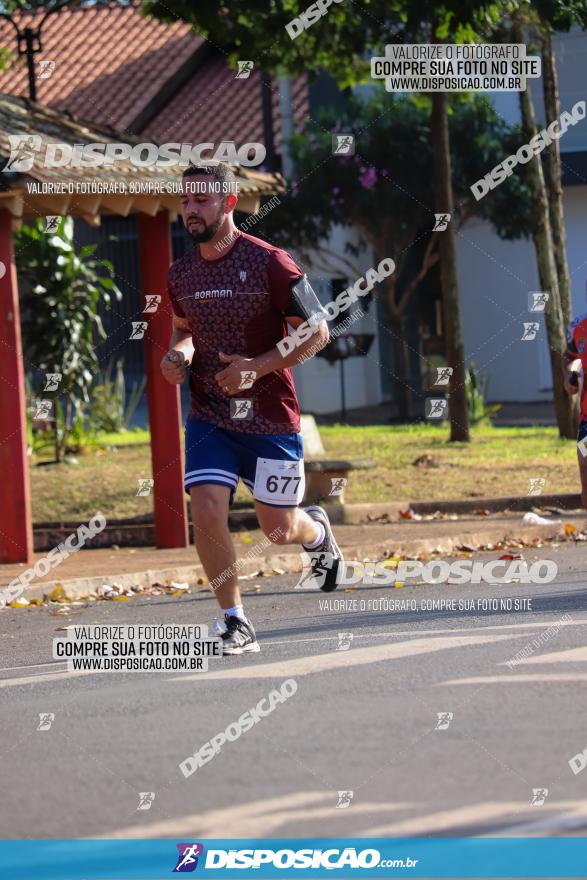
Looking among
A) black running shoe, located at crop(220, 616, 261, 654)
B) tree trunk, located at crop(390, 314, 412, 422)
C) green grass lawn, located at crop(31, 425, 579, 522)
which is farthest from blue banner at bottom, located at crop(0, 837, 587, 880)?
tree trunk, located at crop(390, 314, 412, 422)

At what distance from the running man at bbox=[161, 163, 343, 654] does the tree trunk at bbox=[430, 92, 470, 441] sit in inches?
420

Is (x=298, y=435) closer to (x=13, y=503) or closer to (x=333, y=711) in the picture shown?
(x=333, y=711)

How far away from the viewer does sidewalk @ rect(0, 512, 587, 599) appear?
11.6m

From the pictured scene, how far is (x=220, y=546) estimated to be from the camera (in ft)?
25.2

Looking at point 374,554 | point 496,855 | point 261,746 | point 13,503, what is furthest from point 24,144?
point 496,855

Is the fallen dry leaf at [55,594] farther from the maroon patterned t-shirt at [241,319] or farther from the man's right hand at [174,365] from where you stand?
the man's right hand at [174,365]

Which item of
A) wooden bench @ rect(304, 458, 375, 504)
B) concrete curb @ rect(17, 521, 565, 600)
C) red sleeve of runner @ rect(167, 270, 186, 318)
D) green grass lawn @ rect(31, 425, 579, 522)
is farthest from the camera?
green grass lawn @ rect(31, 425, 579, 522)

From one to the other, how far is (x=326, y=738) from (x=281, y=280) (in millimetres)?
2621

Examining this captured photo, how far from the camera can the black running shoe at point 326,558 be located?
8.80 metres

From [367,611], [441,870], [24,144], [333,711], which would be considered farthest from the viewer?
[24,144]

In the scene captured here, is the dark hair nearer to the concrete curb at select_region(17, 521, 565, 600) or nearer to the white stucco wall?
the concrete curb at select_region(17, 521, 565, 600)

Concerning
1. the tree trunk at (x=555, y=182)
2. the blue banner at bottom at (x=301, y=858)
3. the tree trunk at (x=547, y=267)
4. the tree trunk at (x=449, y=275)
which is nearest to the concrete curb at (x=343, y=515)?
the tree trunk at (x=449, y=275)

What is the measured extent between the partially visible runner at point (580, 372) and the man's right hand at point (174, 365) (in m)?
4.03

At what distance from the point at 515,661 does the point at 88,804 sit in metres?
2.48
